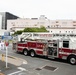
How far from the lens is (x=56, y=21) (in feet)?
367

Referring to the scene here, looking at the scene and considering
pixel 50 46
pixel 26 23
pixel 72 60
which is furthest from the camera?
pixel 26 23

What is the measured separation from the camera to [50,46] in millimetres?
19328

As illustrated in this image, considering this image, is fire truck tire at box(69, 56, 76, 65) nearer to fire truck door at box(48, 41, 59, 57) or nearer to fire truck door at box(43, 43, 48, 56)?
fire truck door at box(48, 41, 59, 57)

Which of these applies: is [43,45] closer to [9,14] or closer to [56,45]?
[56,45]

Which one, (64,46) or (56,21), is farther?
(56,21)

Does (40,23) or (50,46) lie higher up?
(40,23)

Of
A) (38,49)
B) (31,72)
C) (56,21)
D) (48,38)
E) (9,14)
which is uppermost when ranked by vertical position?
(9,14)

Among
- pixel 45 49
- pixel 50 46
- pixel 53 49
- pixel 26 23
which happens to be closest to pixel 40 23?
pixel 26 23

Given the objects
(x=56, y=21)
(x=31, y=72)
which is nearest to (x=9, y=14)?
(x=56, y=21)

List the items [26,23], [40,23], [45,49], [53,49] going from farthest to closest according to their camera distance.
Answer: [26,23] → [40,23] → [45,49] → [53,49]

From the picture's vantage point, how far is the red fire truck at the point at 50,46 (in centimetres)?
1764

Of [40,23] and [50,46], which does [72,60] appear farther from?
[40,23]

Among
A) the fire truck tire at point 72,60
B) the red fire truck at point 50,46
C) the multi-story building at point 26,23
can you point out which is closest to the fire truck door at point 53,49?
the red fire truck at point 50,46

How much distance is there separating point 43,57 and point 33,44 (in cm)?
208
